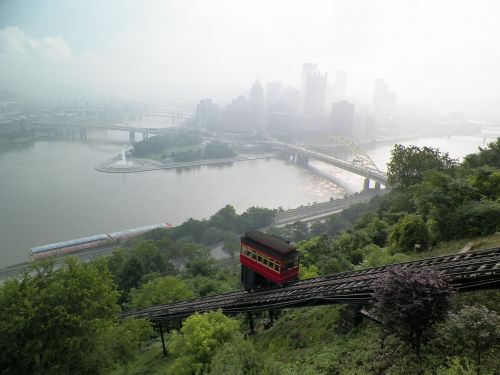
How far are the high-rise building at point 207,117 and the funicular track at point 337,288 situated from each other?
7015cm

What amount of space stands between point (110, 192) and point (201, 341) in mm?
30653

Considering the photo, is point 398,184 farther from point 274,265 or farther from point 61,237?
point 61,237

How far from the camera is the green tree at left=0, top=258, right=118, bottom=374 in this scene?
17.6 ft

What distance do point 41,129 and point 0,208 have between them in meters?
40.8

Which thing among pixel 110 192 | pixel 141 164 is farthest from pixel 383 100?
pixel 110 192

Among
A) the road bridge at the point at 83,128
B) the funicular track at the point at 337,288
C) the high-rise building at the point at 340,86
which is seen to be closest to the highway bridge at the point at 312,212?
the funicular track at the point at 337,288

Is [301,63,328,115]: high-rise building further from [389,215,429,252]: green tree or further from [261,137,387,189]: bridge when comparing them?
[389,215,429,252]: green tree

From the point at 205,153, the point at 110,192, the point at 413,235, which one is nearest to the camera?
the point at 413,235

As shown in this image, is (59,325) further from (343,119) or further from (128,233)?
(343,119)

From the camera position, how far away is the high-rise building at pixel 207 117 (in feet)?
255

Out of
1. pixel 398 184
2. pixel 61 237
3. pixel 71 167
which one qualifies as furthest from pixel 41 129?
pixel 398 184

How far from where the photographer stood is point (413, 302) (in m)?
3.78

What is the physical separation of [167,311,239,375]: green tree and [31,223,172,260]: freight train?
1793 cm

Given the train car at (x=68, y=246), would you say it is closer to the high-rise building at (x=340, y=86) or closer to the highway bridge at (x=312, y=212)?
the highway bridge at (x=312, y=212)
